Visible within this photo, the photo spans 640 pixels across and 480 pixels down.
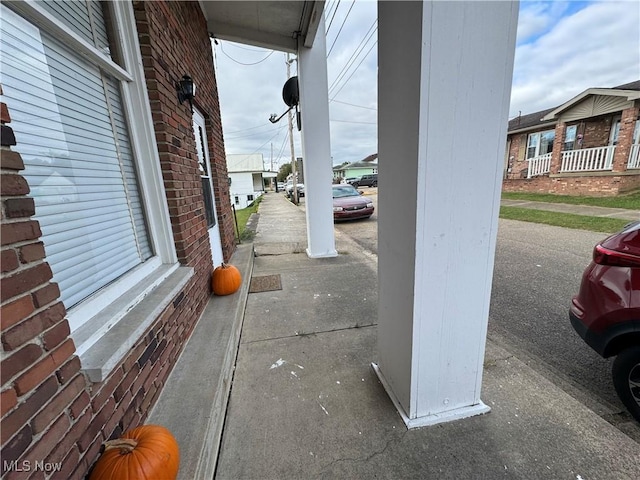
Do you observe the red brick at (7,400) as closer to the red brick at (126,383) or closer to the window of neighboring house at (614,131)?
the red brick at (126,383)

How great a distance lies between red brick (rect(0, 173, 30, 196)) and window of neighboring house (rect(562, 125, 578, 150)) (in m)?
17.0

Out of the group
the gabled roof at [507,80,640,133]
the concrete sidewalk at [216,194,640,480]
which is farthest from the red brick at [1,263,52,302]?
the gabled roof at [507,80,640,133]

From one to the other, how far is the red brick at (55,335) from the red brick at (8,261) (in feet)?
0.85

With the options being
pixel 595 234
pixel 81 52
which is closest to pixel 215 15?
pixel 81 52

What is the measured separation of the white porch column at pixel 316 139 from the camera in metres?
4.54

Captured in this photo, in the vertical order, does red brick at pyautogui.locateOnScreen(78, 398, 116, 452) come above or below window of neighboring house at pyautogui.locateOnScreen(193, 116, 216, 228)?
below

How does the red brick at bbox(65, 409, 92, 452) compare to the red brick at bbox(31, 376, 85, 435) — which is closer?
the red brick at bbox(31, 376, 85, 435)

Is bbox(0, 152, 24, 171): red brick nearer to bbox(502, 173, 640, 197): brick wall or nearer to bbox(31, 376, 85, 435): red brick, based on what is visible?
bbox(31, 376, 85, 435): red brick

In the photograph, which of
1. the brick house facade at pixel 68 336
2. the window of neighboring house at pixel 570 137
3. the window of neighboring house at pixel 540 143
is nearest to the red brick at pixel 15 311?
the brick house facade at pixel 68 336

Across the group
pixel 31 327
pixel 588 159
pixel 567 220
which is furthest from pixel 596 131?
pixel 31 327

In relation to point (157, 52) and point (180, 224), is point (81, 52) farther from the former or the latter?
point (180, 224)

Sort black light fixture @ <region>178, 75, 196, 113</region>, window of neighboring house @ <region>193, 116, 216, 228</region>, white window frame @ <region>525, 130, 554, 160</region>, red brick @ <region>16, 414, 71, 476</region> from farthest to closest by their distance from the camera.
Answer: white window frame @ <region>525, 130, 554, 160</region> < window of neighboring house @ <region>193, 116, 216, 228</region> < black light fixture @ <region>178, 75, 196, 113</region> < red brick @ <region>16, 414, 71, 476</region>

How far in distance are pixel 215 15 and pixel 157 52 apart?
2668 mm

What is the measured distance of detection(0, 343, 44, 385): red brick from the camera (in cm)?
81
